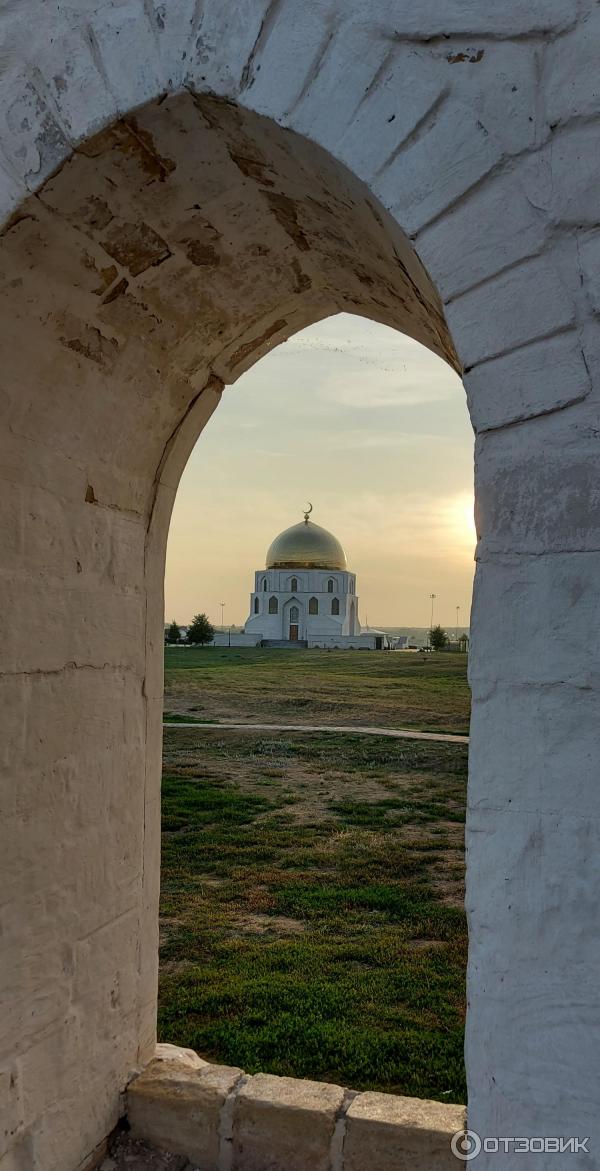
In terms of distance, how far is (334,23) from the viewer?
1.76 m

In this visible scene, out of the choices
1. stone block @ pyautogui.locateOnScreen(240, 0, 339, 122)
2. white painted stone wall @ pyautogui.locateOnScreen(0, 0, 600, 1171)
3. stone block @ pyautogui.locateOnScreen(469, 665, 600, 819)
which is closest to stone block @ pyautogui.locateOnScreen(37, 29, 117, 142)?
white painted stone wall @ pyautogui.locateOnScreen(0, 0, 600, 1171)

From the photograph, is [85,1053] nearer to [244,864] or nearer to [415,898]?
[415,898]

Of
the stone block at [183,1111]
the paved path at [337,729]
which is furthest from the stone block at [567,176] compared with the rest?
the paved path at [337,729]

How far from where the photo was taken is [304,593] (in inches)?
2202

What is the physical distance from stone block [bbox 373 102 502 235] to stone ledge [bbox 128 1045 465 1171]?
8.89ft

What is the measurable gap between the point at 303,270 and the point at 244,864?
18.3ft

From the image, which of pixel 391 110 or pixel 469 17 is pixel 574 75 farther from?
pixel 391 110

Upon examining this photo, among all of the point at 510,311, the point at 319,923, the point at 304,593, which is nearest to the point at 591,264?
the point at 510,311

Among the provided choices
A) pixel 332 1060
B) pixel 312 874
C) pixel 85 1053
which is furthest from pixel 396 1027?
pixel 312 874

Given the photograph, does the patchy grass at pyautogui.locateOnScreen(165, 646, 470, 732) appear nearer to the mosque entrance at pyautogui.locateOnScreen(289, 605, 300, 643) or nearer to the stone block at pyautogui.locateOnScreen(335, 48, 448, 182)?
the stone block at pyautogui.locateOnScreen(335, 48, 448, 182)

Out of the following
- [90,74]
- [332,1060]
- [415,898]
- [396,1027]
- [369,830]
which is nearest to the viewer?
[90,74]

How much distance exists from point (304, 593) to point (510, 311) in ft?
178

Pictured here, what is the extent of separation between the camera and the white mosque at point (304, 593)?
55188 mm

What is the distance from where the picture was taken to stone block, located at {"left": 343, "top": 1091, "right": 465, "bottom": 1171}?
2762 mm
